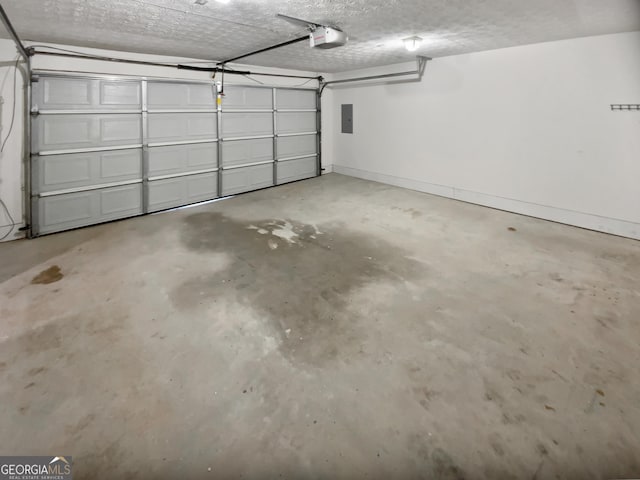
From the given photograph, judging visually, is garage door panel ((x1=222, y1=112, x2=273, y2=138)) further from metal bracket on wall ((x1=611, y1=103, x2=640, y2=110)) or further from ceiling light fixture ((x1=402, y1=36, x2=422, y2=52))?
metal bracket on wall ((x1=611, y1=103, x2=640, y2=110))

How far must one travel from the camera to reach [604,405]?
183 cm

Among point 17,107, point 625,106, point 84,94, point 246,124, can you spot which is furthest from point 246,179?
point 625,106

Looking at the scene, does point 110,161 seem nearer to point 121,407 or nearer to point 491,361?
point 121,407

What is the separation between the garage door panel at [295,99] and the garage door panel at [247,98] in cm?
27

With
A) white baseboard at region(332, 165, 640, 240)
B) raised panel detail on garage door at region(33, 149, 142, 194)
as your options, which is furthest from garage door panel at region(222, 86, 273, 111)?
white baseboard at region(332, 165, 640, 240)

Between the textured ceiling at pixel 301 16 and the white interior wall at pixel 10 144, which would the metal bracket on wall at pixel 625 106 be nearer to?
the textured ceiling at pixel 301 16

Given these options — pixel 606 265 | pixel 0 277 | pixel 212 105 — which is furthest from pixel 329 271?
pixel 212 105

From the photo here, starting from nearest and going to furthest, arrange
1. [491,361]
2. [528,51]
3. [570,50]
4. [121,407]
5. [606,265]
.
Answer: [121,407]
[491,361]
[606,265]
[570,50]
[528,51]

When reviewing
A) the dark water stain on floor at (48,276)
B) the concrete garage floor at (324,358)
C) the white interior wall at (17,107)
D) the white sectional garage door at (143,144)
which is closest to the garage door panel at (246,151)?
the white sectional garage door at (143,144)

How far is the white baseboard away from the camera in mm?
4487

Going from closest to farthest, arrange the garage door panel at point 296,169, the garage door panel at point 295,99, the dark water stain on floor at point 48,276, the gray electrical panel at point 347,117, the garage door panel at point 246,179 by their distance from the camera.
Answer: the dark water stain on floor at point 48,276 → the garage door panel at point 246,179 → the garage door panel at point 295,99 → the garage door panel at point 296,169 → the gray electrical panel at point 347,117

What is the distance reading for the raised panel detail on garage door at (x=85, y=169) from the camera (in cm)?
446

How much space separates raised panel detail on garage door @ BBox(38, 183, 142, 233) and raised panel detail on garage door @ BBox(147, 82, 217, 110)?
1.37 meters

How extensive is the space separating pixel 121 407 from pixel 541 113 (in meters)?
6.03
